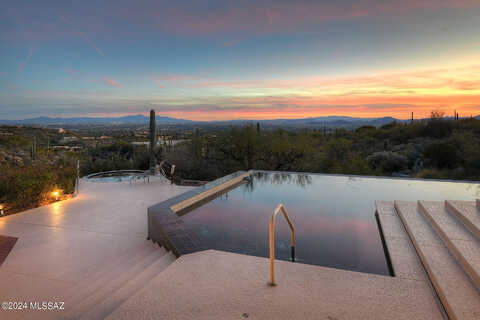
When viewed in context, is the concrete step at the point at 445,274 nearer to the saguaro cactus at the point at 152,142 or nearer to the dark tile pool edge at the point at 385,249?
the dark tile pool edge at the point at 385,249

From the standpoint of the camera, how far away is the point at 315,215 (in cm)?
481

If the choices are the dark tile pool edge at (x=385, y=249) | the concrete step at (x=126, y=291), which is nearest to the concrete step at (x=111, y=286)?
the concrete step at (x=126, y=291)

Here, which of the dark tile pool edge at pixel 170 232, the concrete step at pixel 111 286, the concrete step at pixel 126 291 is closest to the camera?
the concrete step at pixel 126 291

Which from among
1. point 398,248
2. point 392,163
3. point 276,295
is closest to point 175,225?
point 276,295

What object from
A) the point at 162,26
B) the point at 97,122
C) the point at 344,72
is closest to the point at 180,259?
the point at 162,26

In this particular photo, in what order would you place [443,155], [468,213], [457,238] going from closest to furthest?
[457,238] → [468,213] → [443,155]

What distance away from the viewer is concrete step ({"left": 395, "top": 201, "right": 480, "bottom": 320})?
6.94ft

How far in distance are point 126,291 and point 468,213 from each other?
4294 millimetres

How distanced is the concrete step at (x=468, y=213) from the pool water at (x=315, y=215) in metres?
1.03

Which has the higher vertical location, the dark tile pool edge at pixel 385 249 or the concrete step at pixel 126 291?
the dark tile pool edge at pixel 385 249

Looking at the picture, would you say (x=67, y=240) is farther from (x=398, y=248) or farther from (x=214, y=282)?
(x=398, y=248)

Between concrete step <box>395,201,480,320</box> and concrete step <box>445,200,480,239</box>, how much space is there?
37 cm

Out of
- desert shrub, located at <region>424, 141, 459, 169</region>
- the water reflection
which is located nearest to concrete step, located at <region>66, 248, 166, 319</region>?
the water reflection

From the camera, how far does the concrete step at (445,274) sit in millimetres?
2115
